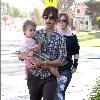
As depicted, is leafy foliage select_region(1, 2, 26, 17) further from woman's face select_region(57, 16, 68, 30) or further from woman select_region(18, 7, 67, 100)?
woman select_region(18, 7, 67, 100)

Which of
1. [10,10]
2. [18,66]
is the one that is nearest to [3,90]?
[18,66]

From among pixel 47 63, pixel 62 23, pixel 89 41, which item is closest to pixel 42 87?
pixel 47 63

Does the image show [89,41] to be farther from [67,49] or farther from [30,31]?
[30,31]

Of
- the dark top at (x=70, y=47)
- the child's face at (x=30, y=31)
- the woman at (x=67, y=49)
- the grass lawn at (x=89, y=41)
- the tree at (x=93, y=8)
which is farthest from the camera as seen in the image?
the tree at (x=93, y=8)

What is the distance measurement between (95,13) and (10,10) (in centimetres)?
1654

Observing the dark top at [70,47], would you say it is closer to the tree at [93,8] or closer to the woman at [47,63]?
the woman at [47,63]

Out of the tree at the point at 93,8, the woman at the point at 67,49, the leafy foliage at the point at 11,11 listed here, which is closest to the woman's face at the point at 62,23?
the woman at the point at 67,49

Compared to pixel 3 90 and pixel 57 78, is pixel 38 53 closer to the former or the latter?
pixel 57 78

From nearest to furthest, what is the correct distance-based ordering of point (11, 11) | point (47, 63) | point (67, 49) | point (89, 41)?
point (47, 63), point (67, 49), point (89, 41), point (11, 11)

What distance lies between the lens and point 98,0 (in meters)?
73.4

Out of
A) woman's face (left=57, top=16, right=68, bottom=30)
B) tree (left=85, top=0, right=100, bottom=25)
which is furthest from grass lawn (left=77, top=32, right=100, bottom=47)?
woman's face (left=57, top=16, right=68, bottom=30)

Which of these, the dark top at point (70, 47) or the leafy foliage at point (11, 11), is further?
the leafy foliage at point (11, 11)

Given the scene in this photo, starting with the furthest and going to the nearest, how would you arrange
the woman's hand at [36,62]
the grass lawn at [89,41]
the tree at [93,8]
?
the tree at [93,8], the grass lawn at [89,41], the woman's hand at [36,62]

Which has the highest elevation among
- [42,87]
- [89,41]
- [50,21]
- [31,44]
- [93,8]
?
[50,21]
